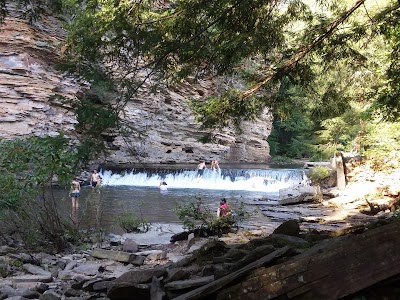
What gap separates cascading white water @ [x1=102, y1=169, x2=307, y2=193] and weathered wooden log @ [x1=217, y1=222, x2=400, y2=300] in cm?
1873

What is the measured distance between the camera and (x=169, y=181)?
23.3m

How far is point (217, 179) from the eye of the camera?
23.3m

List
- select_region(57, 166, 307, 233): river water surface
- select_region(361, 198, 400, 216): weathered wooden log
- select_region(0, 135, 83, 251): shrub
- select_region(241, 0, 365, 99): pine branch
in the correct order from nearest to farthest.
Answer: select_region(241, 0, 365, 99): pine branch → select_region(0, 135, 83, 251): shrub → select_region(361, 198, 400, 216): weathered wooden log → select_region(57, 166, 307, 233): river water surface

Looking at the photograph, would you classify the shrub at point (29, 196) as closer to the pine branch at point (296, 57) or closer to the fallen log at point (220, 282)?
the pine branch at point (296, 57)

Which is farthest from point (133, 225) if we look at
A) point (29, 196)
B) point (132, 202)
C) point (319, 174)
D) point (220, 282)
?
point (319, 174)

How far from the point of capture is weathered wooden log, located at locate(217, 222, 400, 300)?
2.87 m

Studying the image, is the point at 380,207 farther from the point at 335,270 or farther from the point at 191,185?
the point at 191,185

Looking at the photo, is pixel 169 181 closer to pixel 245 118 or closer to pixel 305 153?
pixel 245 118

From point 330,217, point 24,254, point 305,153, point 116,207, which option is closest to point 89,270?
point 24,254

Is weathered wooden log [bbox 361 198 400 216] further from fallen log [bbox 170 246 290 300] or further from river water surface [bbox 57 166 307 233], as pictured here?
fallen log [bbox 170 246 290 300]

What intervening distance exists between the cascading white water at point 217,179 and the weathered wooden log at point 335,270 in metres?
18.7

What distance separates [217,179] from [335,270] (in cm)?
2037

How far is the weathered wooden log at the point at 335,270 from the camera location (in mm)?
2873

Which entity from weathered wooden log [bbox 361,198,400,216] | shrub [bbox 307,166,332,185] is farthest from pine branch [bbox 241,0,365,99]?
shrub [bbox 307,166,332,185]
